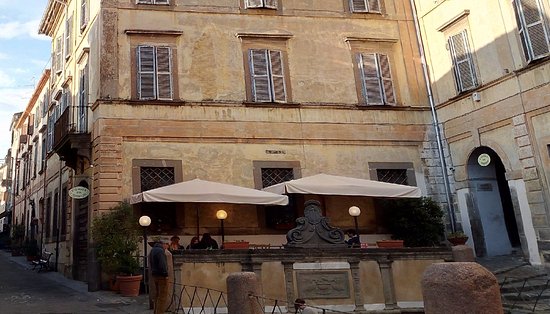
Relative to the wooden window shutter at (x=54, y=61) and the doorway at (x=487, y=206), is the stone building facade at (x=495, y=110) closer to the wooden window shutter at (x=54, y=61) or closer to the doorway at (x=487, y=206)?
the doorway at (x=487, y=206)

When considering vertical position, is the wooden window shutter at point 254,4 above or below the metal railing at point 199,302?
above

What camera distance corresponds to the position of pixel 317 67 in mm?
15539

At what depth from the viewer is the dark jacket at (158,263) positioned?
816 cm

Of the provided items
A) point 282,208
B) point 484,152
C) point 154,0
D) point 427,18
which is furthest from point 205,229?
point 427,18

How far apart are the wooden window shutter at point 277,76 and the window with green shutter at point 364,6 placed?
10.8 ft

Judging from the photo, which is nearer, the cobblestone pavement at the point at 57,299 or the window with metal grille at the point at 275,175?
the cobblestone pavement at the point at 57,299

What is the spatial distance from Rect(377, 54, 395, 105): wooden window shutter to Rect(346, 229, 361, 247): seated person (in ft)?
15.3

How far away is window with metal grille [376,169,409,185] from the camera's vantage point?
1530cm

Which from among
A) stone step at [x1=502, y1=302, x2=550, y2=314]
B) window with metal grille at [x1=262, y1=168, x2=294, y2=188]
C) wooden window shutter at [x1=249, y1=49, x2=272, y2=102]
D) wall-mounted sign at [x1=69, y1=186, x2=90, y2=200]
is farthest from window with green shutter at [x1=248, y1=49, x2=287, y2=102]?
stone step at [x1=502, y1=302, x2=550, y2=314]

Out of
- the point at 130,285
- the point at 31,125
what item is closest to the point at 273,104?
the point at 130,285

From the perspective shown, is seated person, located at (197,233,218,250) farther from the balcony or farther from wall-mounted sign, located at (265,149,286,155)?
the balcony

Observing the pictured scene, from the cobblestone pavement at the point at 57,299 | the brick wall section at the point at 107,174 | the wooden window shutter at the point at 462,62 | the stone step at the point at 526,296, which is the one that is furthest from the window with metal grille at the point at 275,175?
the stone step at the point at 526,296

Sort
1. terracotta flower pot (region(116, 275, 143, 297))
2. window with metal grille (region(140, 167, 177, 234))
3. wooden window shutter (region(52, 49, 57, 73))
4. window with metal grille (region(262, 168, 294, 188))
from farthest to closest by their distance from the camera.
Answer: wooden window shutter (region(52, 49, 57, 73)) < window with metal grille (region(262, 168, 294, 188)) < window with metal grille (region(140, 167, 177, 234)) < terracotta flower pot (region(116, 275, 143, 297))

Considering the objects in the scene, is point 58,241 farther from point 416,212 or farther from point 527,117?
point 527,117
